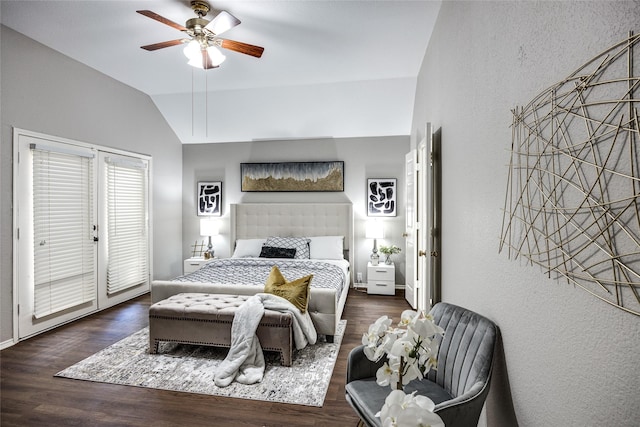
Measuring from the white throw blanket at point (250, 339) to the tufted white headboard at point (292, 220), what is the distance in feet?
7.88

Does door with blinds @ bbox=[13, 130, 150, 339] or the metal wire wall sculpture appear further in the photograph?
door with blinds @ bbox=[13, 130, 150, 339]

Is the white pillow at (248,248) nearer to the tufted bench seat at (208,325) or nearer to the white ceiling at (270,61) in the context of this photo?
the white ceiling at (270,61)

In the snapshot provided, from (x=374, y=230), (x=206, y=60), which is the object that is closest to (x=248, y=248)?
(x=374, y=230)

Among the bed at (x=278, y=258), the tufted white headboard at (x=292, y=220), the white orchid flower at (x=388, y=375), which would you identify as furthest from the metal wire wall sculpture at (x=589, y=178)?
the tufted white headboard at (x=292, y=220)

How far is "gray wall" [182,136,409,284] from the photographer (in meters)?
5.08

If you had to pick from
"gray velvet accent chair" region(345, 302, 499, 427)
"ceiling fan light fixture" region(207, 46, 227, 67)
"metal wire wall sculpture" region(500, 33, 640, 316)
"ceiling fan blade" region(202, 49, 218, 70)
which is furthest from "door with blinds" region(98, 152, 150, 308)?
"metal wire wall sculpture" region(500, 33, 640, 316)

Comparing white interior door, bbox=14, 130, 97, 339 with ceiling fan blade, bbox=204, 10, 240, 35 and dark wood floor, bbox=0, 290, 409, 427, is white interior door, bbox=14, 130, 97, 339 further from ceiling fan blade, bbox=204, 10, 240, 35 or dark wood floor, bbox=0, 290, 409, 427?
ceiling fan blade, bbox=204, 10, 240, 35

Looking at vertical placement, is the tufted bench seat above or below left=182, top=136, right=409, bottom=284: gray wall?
below

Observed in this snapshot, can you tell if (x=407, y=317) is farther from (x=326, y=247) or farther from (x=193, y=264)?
(x=193, y=264)

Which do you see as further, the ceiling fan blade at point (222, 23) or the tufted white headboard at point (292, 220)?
the tufted white headboard at point (292, 220)

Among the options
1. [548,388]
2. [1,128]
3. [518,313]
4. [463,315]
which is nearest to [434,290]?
[463,315]

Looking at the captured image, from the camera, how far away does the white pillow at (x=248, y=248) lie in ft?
16.3

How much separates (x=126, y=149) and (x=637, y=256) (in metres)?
5.04

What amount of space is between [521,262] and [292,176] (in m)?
4.33
